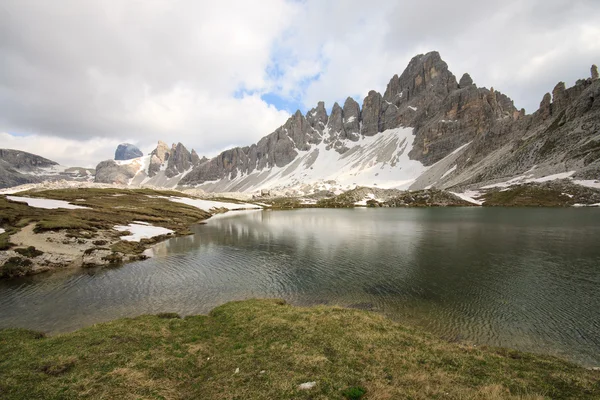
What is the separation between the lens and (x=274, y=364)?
14.7 m

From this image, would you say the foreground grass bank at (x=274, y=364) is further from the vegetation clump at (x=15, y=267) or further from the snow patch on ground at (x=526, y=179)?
the snow patch on ground at (x=526, y=179)

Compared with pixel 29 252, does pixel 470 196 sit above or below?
above

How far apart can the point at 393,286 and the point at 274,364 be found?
20.3m

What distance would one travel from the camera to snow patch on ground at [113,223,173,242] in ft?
194

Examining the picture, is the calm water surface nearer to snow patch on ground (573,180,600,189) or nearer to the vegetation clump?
the vegetation clump

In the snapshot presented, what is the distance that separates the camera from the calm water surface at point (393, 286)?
21672 millimetres

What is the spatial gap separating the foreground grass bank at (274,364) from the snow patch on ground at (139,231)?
40.8 meters

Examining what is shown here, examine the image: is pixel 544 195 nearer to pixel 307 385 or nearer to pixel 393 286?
pixel 393 286

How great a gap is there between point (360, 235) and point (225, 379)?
5445cm

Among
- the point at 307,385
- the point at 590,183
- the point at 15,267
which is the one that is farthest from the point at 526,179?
the point at 15,267

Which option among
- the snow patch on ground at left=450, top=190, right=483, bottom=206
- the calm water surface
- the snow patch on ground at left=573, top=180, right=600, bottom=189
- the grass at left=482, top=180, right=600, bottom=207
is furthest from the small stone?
the snow patch on ground at left=573, top=180, right=600, bottom=189

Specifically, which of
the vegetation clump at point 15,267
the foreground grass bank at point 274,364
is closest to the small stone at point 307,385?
the foreground grass bank at point 274,364

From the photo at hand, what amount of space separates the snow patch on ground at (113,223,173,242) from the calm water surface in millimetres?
12295

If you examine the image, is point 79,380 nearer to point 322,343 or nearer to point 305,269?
point 322,343
